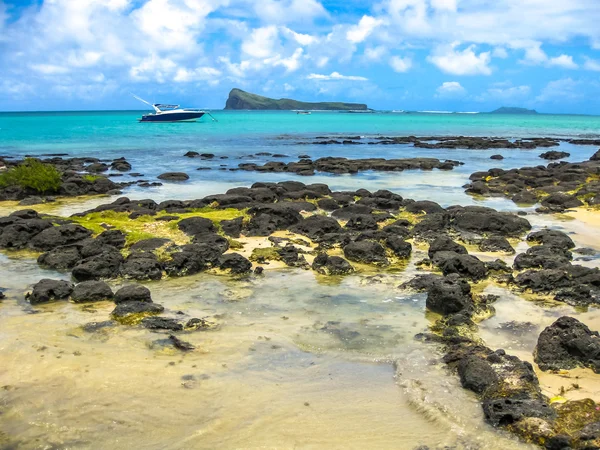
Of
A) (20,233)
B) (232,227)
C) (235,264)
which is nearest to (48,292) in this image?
(235,264)

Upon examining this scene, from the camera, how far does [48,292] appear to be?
1120 centimetres

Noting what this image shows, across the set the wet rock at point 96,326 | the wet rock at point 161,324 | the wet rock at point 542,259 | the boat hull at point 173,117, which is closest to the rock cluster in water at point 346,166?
the wet rock at point 542,259

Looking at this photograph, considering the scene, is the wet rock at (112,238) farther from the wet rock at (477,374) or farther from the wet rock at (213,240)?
the wet rock at (477,374)

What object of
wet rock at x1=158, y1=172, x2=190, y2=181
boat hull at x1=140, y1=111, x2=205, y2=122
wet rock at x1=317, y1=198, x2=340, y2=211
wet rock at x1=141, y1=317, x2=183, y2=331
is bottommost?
wet rock at x1=141, y1=317, x2=183, y2=331

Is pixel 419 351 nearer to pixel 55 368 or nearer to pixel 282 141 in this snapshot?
pixel 55 368

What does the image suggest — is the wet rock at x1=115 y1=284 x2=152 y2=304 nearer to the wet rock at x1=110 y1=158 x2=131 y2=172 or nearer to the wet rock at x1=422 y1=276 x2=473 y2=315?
the wet rock at x1=422 y1=276 x2=473 y2=315

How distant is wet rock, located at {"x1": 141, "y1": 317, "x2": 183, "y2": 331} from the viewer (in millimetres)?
9867

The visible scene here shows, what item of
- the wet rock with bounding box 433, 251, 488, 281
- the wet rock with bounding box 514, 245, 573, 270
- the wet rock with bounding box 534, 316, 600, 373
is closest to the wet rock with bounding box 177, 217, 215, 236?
the wet rock with bounding box 433, 251, 488, 281

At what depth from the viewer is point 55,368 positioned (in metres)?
8.37

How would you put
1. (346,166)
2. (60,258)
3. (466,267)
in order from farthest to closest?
(346,166) → (60,258) → (466,267)

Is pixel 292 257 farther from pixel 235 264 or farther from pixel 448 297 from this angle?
pixel 448 297

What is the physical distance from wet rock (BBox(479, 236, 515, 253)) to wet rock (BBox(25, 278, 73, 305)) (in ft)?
35.8

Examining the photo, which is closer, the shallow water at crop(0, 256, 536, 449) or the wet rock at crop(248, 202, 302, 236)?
the shallow water at crop(0, 256, 536, 449)

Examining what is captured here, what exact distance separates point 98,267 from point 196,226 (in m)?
4.58
